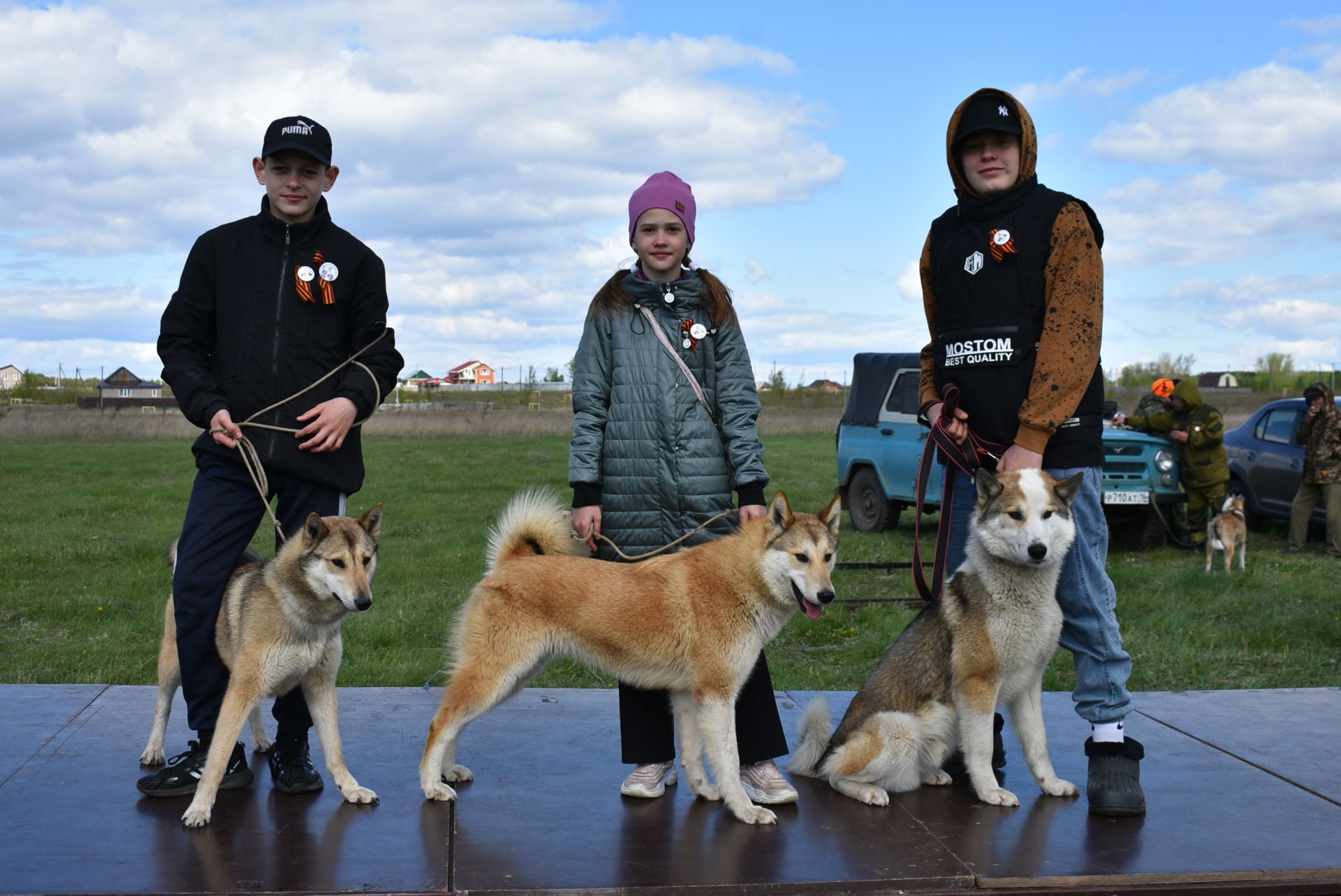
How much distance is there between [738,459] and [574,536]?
27.3 inches

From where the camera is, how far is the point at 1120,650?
4004 mm

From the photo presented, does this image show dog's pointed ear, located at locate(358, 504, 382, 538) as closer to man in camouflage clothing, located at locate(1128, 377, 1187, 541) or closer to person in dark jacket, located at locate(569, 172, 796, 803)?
person in dark jacket, located at locate(569, 172, 796, 803)

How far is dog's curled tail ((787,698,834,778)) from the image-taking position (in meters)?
4.33

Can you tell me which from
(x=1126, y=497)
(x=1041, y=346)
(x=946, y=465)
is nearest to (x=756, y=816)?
(x=946, y=465)

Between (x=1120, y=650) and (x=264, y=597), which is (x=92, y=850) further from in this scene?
(x=1120, y=650)

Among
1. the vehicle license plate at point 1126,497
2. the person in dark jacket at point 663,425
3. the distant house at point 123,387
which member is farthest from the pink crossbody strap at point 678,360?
the distant house at point 123,387

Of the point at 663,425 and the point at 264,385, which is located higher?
the point at 264,385

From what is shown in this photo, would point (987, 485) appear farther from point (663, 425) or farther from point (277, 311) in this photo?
point (277, 311)

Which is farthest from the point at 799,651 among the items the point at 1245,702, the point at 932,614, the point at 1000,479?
the point at 1000,479

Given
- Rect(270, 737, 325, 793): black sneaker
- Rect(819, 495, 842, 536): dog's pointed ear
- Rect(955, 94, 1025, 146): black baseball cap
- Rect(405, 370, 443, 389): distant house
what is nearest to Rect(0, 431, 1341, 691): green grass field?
Rect(270, 737, 325, 793): black sneaker

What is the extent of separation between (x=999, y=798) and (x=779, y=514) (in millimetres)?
1308

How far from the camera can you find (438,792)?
3.93 meters

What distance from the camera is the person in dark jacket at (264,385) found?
13.0 ft

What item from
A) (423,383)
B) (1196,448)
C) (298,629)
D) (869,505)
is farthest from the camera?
(423,383)
